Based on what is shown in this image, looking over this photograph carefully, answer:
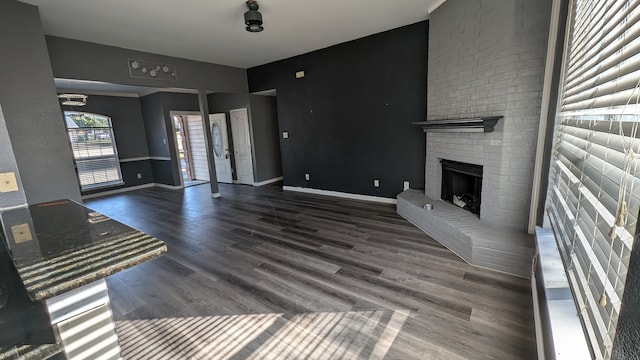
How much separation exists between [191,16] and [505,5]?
3342mm

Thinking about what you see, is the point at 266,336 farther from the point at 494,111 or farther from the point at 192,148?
the point at 192,148

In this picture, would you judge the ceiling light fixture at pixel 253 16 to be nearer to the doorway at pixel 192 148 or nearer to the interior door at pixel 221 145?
the interior door at pixel 221 145

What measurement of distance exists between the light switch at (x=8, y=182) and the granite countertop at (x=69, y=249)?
537 mm

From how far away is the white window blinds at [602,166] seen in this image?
0.71 meters

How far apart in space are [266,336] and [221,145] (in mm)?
6103

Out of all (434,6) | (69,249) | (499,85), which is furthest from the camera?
(434,6)

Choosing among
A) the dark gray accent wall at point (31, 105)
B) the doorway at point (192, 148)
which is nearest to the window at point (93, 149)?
the doorway at point (192, 148)

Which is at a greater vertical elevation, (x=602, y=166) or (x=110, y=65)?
(x=110, y=65)

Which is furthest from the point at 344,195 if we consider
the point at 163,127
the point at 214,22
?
the point at 163,127

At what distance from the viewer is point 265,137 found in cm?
670

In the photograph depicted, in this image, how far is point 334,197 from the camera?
5125mm

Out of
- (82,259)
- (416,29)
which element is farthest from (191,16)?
(82,259)

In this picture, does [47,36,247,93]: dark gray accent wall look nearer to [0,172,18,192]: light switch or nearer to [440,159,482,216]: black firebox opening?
[0,172,18,192]: light switch

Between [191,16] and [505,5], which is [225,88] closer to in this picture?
[191,16]
